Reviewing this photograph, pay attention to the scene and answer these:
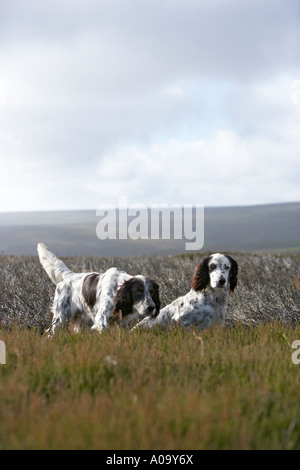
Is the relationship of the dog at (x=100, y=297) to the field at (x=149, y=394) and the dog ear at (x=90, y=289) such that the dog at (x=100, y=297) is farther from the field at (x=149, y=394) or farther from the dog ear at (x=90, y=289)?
the field at (x=149, y=394)

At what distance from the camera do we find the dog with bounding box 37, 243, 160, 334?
6387 mm

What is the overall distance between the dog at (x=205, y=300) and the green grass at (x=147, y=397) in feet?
5.20

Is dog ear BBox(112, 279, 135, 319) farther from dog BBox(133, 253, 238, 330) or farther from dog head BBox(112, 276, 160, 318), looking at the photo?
dog BBox(133, 253, 238, 330)

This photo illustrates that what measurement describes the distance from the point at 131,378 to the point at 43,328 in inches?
206

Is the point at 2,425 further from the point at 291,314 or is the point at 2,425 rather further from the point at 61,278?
the point at 291,314

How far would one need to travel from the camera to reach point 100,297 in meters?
6.92

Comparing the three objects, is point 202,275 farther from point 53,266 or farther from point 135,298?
point 53,266

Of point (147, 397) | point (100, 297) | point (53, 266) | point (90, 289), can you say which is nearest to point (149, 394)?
point (147, 397)

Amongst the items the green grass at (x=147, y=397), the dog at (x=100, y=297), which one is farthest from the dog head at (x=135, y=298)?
the green grass at (x=147, y=397)

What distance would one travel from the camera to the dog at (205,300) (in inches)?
273

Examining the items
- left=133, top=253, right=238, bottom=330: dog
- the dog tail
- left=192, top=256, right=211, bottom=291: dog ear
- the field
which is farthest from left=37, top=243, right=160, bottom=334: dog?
left=192, top=256, right=211, bottom=291: dog ear

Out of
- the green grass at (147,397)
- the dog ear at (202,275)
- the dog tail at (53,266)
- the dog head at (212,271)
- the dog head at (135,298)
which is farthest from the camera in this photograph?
the dog tail at (53,266)

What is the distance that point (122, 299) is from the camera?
638cm
